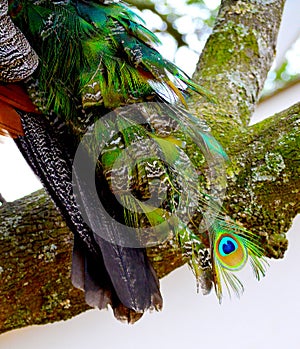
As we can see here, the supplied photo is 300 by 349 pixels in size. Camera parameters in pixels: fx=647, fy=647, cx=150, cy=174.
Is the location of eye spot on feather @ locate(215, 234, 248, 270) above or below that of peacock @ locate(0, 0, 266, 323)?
below

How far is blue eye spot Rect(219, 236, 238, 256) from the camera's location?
147 centimetres

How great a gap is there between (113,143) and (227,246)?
1.16 feet

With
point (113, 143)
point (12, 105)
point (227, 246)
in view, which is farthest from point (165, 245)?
point (12, 105)

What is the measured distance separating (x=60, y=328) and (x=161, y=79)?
176 cm

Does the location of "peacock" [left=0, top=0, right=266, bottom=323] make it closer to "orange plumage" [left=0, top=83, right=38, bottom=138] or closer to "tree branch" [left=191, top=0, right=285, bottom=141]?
"orange plumage" [left=0, top=83, right=38, bottom=138]

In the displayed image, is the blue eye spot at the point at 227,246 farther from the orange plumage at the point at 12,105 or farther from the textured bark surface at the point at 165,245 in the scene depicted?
the orange plumage at the point at 12,105

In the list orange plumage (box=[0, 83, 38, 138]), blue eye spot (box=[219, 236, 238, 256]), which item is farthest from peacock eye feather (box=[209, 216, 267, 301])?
orange plumage (box=[0, 83, 38, 138])

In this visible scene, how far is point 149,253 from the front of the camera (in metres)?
1.61

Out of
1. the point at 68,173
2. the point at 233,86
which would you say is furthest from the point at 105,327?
the point at 68,173

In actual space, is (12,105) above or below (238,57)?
above

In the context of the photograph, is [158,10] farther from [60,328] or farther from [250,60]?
[60,328]

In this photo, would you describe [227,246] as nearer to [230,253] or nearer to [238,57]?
[230,253]

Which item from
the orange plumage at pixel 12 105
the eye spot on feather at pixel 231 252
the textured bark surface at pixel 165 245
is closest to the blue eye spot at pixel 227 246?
the eye spot on feather at pixel 231 252

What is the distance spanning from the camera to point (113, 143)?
1390mm
